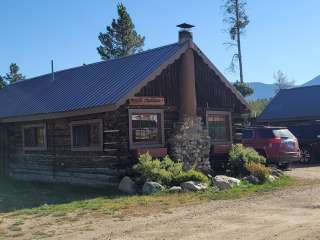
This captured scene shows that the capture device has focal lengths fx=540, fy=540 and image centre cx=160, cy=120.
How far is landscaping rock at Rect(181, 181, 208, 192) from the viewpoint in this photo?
15.3 m

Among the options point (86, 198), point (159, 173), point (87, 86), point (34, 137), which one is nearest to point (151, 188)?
point (159, 173)

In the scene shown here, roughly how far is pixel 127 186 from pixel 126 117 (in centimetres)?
241

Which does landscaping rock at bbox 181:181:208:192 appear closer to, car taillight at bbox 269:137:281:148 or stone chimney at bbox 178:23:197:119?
stone chimney at bbox 178:23:197:119

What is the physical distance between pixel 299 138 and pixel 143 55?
10.1 meters

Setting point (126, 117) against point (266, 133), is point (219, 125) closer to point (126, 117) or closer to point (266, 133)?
point (266, 133)

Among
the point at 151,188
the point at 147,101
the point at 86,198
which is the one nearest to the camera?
the point at 86,198

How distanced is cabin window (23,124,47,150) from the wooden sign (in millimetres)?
4962

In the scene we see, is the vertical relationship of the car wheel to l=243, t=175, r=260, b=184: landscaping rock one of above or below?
above

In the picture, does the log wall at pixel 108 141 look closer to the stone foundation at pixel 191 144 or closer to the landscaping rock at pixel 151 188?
the stone foundation at pixel 191 144

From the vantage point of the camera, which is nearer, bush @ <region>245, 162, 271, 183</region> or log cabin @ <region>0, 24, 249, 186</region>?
bush @ <region>245, 162, 271, 183</region>

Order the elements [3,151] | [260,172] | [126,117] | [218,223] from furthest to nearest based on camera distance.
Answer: [3,151], [126,117], [260,172], [218,223]

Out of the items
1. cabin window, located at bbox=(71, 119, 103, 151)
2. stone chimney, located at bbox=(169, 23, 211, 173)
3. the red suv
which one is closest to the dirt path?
stone chimney, located at bbox=(169, 23, 211, 173)

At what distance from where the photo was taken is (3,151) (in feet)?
76.3

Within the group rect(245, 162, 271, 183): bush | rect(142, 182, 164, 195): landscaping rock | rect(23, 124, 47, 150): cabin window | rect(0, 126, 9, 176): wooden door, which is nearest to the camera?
rect(142, 182, 164, 195): landscaping rock
